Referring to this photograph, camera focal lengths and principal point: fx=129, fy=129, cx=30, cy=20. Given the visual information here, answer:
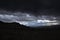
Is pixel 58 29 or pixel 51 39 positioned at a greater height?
pixel 58 29

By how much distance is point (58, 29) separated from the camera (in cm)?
3312

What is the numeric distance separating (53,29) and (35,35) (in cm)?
534

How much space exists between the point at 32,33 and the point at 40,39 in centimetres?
523

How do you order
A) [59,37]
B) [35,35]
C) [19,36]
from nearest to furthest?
[59,37]
[19,36]
[35,35]

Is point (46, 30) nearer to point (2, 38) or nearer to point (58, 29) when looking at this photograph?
point (58, 29)

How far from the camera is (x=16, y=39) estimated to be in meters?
31.0

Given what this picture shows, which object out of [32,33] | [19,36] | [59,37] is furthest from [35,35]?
[59,37]

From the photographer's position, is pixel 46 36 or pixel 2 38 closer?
pixel 2 38

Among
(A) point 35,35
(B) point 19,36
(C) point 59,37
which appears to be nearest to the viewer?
(C) point 59,37

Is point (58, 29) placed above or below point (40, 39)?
above

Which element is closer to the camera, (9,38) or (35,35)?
(9,38)

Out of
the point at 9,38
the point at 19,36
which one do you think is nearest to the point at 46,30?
the point at 19,36

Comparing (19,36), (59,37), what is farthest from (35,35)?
(59,37)

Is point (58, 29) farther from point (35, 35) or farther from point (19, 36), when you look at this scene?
point (19, 36)
